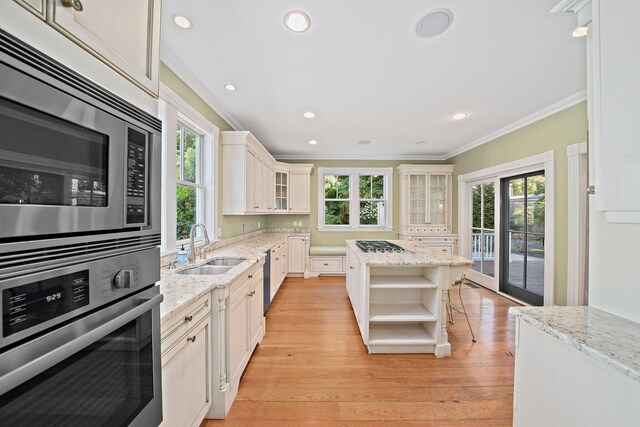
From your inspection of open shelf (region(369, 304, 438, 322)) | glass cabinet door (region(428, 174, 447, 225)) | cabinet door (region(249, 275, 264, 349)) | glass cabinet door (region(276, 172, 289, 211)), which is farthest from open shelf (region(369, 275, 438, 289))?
glass cabinet door (region(428, 174, 447, 225))

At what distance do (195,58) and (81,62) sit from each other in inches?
74.3

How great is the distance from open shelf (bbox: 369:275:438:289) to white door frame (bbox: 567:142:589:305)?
183 centimetres

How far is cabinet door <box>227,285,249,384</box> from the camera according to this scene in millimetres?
1742

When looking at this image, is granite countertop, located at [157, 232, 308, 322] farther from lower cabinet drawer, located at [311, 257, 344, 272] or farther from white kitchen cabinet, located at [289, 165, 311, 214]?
white kitchen cabinet, located at [289, 165, 311, 214]

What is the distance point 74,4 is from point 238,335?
1.92 meters

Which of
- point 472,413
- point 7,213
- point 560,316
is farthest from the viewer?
point 472,413

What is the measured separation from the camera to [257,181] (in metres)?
3.91

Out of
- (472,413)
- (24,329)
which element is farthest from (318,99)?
(472,413)

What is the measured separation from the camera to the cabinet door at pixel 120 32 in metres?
0.59

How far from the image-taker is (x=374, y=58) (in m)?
2.13

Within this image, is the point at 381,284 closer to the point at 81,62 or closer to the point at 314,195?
the point at 81,62

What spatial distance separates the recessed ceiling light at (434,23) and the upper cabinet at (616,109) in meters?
0.84

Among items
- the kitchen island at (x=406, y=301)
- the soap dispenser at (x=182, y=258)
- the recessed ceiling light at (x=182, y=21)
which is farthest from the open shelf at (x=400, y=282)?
the recessed ceiling light at (x=182, y=21)

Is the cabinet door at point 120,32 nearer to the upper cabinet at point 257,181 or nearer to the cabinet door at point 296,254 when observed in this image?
the upper cabinet at point 257,181
